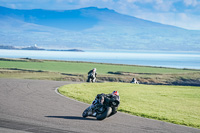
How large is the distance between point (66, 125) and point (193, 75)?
6025cm

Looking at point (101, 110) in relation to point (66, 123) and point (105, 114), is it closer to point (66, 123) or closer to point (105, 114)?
point (105, 114)

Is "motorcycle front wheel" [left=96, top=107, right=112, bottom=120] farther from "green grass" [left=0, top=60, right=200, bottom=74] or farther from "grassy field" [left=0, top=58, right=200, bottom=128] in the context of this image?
"green grass" [left=0, top=60, right=200, bottom=74]

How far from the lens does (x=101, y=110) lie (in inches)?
629

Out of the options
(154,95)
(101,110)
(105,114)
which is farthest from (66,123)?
(154,95)

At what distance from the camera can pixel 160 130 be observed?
14.1m

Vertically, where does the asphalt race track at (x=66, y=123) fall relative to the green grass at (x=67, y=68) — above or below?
below

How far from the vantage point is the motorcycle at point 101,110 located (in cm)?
1554

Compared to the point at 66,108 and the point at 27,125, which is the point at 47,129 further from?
the point at 66,108

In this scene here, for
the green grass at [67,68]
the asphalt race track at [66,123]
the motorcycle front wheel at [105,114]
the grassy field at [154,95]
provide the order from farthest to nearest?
the green grass at [67,68], the grassy field at [154,95], the motorcycle front wheel at [105,114], the asphalt race track at [66,123]

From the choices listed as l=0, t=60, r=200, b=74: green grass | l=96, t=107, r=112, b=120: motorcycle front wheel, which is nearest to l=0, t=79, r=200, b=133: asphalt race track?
l=96, t=107, r=112, b=120: motorcycle front wheel

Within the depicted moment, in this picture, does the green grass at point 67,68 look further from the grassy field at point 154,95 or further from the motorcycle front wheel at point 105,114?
the motorcycle front wheel at point 105,114

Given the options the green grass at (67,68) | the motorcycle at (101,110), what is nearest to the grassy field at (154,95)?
→ the motorcycle at (101,110)

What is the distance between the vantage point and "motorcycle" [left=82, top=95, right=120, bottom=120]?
1554 centimetres

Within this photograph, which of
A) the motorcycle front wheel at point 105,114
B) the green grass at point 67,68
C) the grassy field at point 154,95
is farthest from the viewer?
the green grass at point 67,68
